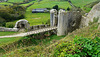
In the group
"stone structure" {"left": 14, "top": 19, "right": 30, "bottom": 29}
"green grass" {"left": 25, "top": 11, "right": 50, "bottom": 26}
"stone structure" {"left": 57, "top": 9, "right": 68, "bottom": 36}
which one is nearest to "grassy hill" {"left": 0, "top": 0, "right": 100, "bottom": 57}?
"stone structure" {"left": 57, "top": 9, "right": 68, "bottom": 36}

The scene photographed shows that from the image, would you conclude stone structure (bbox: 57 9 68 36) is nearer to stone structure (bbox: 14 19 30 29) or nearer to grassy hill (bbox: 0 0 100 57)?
grassy hill (bbox: 0 0 100 57)

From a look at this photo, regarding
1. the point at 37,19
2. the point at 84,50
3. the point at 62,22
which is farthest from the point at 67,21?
the point at 37,19

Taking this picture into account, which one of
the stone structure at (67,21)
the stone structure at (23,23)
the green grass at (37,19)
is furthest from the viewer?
the green grass at (37,19)

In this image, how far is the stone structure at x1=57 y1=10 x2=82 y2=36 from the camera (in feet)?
65.4

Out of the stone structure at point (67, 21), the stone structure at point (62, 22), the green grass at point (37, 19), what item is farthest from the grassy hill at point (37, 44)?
the green grass at point (37, 19)

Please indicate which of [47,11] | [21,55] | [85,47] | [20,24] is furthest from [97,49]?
[47,11]

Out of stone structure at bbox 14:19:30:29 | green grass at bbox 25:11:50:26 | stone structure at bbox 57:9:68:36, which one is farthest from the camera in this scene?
green grass at bbox 25:11:50:26

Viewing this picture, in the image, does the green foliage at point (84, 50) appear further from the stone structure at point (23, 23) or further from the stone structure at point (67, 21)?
the stone structure at point (23, 23)

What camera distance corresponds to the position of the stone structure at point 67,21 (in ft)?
65.4

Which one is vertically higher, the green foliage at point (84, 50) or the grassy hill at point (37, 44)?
the green foliage at point (84, 50)

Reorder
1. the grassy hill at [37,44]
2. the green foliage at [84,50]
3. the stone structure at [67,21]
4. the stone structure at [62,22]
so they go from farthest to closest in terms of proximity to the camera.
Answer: the stone structure at [67,21]
the stone structure at [62,22]
the grassy hill at [37,44]
the green foliage at [84,50]

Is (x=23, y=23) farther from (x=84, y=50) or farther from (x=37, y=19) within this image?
(x=37, y=19)

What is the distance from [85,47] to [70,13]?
672 inches

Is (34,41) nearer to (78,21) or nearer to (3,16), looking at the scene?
(78,21)
